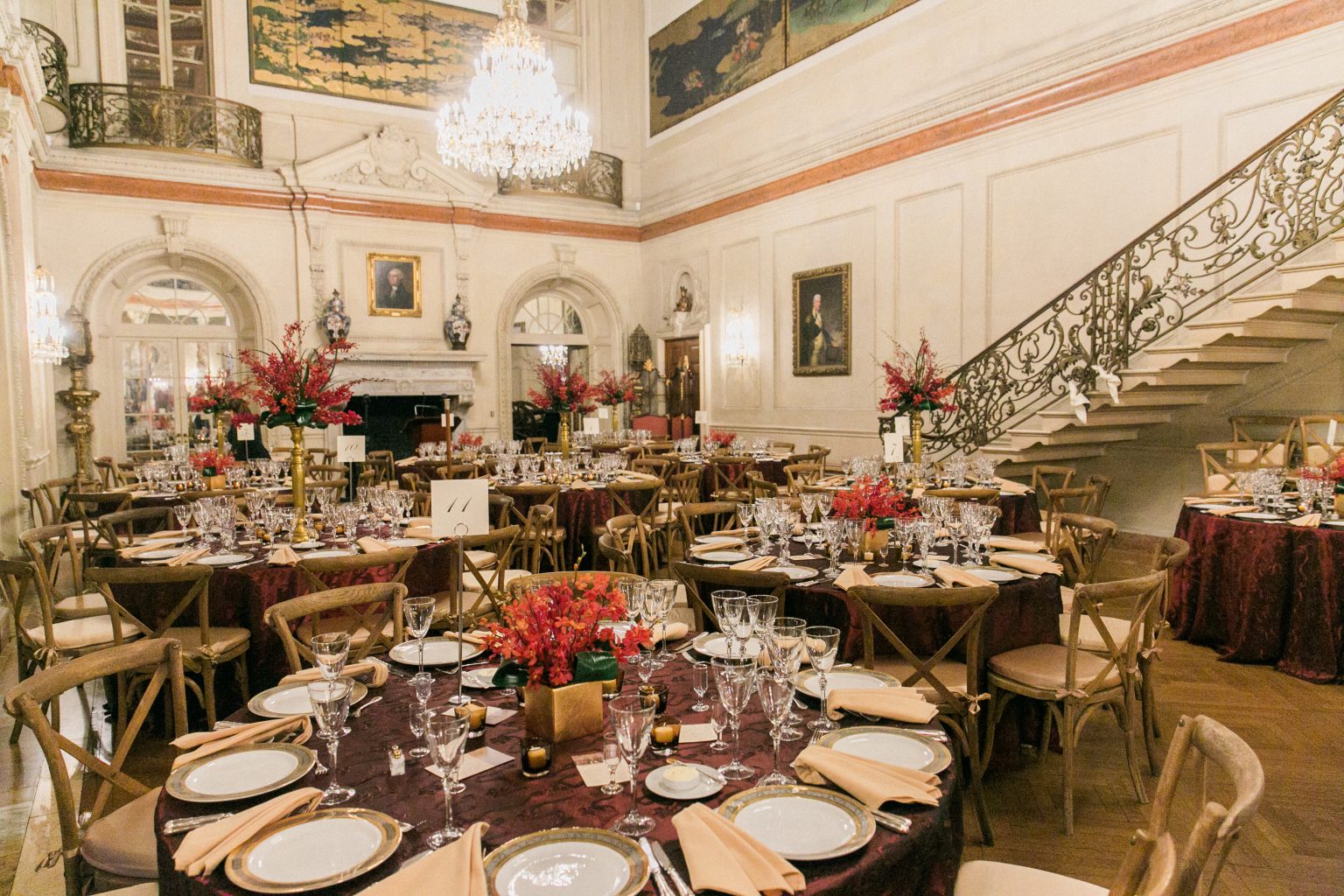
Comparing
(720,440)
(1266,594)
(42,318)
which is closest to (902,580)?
(1266,594)

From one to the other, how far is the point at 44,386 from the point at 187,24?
5584 mm

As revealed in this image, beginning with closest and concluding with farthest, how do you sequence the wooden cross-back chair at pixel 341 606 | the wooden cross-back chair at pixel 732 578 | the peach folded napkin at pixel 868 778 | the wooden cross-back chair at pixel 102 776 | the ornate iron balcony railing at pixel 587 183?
1. the peach folded napkin at pixel 868 778
2. the wooden cross-back chair at pixel 102 776
3. the wooden cross-back chair at pixel 341 606
4. the wooden cross-back chair at pixel 732 578
5. the ornate iron balcony railing at pixel 587 183

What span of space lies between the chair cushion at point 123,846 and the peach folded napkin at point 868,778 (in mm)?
1421

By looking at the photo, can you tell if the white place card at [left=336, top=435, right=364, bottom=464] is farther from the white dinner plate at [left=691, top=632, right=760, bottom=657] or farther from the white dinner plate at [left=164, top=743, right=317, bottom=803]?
the white dinner plate at [left=164, top=743, right=317, bottom=803]

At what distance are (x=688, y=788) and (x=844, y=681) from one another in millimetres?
711

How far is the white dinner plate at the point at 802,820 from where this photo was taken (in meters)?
1.36

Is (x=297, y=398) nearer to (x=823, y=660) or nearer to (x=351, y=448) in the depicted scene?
(x=351, y=448)

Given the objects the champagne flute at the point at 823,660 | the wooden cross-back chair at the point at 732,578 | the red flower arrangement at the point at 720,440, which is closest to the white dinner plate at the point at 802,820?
the champagne flute at the point at 823,660

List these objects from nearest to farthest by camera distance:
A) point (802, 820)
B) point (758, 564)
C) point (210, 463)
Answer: point (802, 820)
point (758, 564)
point (210, 463)

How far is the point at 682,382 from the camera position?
1352 cm

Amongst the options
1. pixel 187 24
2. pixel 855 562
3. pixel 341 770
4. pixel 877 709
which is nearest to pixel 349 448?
pixel 855 562

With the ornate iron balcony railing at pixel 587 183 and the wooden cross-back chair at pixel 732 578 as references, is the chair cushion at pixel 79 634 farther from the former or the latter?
the ornate iron balcony railing at pixel 587 183

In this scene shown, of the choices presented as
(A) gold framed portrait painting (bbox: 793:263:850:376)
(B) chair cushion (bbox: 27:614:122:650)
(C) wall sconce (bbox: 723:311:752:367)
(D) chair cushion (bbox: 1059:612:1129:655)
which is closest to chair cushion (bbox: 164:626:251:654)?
(B) chair cushion (bbox: 27:614:122:650)

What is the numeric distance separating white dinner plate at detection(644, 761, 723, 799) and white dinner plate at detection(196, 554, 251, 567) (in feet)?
9.16
